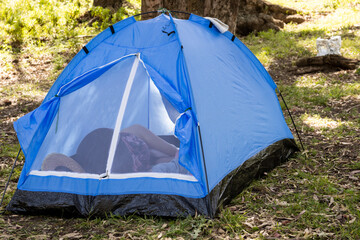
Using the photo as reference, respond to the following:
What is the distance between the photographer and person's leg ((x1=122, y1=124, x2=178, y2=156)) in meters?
3.69

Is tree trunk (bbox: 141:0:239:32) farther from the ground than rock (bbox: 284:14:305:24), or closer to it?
farther from the ground

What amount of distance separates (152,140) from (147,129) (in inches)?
4.7

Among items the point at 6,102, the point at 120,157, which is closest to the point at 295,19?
the point at 6,102

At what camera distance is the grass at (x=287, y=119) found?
3115 millimetres

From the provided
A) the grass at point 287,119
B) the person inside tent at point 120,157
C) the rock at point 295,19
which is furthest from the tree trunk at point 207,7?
the rock at point 295,19

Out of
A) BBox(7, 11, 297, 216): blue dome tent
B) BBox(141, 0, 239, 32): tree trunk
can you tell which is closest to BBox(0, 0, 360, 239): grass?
BBox(7, 11, 297, 216): blue dome tent

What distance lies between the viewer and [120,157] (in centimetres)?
349

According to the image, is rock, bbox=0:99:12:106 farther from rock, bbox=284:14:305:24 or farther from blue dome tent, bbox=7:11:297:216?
rock, bbox=284:14:305:24

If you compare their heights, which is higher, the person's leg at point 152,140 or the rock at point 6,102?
the person's leg at point 152,140

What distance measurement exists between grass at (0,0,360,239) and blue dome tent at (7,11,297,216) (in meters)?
0.18

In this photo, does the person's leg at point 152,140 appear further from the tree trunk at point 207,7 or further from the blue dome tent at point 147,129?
the tree trunk at point 207,7

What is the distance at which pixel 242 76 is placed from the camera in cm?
420

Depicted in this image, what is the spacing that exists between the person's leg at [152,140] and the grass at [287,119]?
730mm

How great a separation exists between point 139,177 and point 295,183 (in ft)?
5.21
